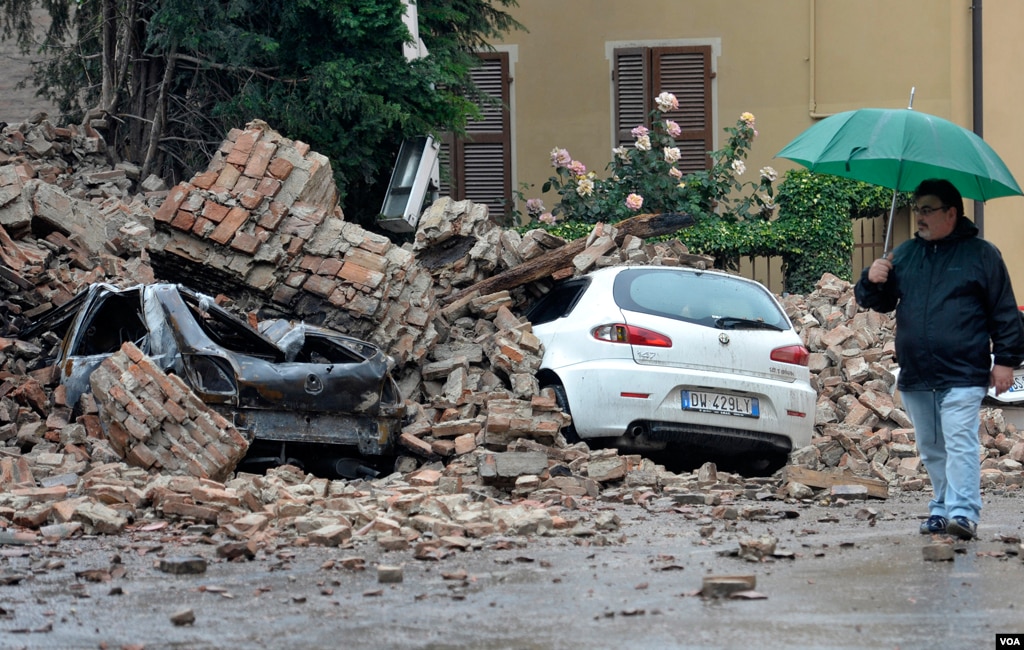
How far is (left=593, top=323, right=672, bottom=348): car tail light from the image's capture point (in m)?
9.34

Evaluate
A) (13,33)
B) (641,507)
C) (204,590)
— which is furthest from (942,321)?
(13,33)

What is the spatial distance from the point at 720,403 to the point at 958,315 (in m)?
3.07

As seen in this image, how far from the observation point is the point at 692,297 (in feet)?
31.9

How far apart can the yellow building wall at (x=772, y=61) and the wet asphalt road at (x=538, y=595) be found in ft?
45.1

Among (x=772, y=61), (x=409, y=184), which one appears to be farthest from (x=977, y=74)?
(x=409, y=184)

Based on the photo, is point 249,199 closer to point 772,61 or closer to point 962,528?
point 962,528

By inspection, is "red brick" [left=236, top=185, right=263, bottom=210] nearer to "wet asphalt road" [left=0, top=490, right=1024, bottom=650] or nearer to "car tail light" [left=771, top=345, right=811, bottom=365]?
"car tail light" [left=771, top=345, right=811, bottom=365]

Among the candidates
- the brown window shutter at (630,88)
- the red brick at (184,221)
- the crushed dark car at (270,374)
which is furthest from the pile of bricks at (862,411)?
the brown window shutter at (630,88)

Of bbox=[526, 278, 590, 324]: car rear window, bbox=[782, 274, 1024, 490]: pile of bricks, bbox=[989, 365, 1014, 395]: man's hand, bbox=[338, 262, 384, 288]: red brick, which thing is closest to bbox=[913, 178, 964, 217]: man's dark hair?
bbox=[989, 365, 1014, 395]: man's hand

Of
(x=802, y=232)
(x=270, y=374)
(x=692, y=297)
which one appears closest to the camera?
(x=270, y=374)

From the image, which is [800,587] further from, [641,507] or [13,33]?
[13,33]

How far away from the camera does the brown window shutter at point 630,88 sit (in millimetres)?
20031

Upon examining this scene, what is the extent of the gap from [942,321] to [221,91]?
1125cm

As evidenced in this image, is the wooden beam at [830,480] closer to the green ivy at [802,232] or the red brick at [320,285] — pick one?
the red brick at [320,285]
